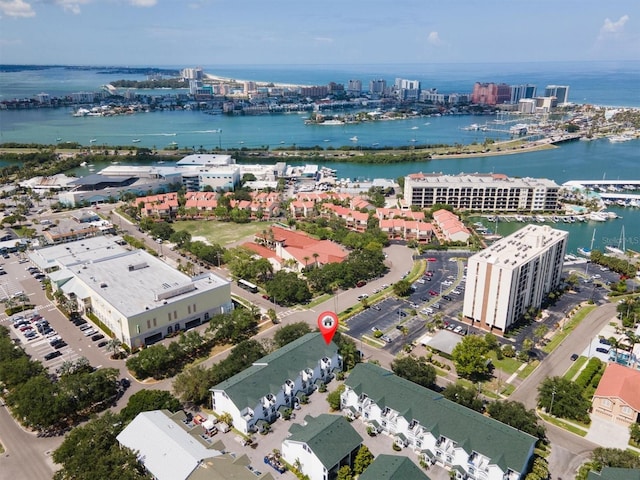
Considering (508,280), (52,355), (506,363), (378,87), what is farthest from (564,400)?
(378,87)

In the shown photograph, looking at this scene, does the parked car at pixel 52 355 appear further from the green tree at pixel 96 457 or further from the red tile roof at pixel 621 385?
the red tile roof at pixel 621 385

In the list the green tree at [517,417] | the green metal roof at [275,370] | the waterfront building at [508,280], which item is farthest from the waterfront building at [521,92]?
the green tree at [517,417]

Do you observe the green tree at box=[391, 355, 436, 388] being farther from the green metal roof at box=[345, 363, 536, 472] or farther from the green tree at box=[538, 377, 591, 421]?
the green tree at box=[538, 377, 591, 421]

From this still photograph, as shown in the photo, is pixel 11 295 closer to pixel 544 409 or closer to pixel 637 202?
pixel 544 409

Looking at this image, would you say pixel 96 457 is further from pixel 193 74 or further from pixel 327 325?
pixel 193 74

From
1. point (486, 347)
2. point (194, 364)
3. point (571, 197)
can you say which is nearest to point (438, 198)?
point (571, 197)
